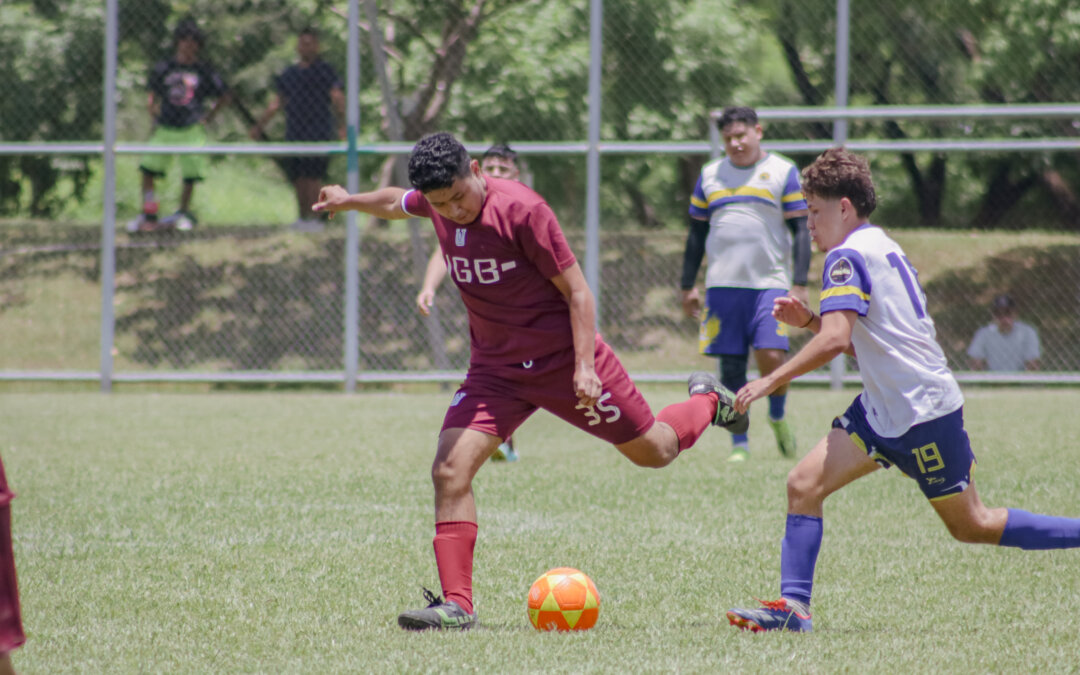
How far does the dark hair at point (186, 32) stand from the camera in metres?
15.7

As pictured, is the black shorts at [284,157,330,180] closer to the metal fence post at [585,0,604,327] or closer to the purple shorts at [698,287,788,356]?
the metal fence post at [585,0,604,327]

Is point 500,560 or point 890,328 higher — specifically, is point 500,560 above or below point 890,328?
below

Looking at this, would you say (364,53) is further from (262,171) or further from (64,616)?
(64,616)

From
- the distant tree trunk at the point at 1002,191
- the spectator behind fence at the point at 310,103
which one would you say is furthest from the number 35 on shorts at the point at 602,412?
the distant tree trunk at the point at 1002,191

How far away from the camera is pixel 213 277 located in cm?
1581

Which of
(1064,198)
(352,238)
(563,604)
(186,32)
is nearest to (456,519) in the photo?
(563,604)

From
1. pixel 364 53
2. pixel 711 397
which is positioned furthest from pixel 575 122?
pixel 711 397

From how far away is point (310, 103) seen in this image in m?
14.9

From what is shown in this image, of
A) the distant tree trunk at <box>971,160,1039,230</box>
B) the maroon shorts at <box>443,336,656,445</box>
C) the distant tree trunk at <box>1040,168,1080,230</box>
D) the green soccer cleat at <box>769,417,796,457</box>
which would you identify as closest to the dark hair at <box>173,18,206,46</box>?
the green soccer cleat at <box>769,417,796,457</box>

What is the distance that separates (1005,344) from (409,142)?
7.78m

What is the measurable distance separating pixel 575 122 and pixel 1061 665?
565 inches

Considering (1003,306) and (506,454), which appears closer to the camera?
(506,454)

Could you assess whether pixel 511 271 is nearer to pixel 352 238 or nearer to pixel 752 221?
pixel 752 221

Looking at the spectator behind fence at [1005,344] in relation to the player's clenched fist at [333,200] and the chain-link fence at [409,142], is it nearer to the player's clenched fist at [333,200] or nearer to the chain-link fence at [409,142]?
the chain-link fence at [409,142]
